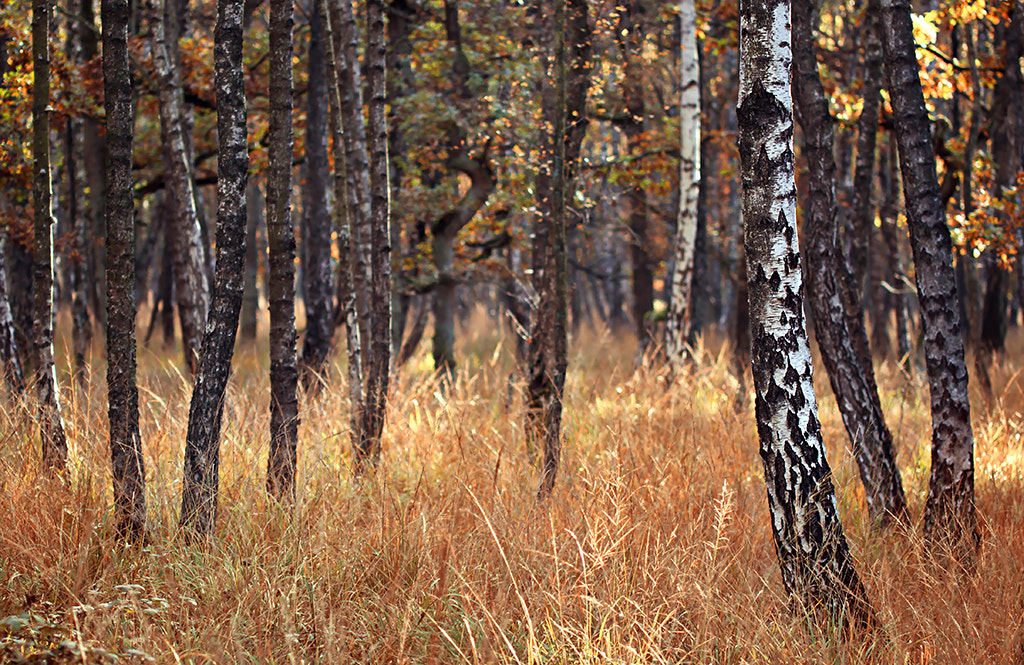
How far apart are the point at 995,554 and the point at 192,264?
7208 millimetres

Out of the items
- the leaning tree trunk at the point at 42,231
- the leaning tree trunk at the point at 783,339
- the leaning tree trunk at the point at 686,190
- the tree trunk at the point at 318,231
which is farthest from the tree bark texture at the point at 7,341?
the leaning tree trunk at the point at 686,190

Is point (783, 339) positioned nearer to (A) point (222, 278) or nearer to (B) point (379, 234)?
(A) point (222, 278)

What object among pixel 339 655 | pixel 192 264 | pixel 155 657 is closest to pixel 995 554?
pixel 339 655

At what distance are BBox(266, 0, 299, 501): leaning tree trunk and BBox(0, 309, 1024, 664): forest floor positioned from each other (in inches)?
10.7

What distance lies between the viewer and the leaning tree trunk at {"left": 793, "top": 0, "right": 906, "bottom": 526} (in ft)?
16.4

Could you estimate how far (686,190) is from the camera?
30.5 ft

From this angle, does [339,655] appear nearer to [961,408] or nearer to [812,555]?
[812,555]

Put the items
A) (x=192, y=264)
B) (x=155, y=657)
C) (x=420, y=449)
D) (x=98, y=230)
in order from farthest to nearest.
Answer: (x=98, y=230) → (x=192, y=264) → (x=420, y=449) → (x=155, y=657)

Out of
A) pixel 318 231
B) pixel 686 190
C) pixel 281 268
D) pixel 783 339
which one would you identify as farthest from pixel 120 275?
pixel 318 231

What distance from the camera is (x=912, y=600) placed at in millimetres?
3898

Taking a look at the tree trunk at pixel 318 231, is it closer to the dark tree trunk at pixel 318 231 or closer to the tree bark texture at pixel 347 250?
the dark tree trunk at pixel 318 231

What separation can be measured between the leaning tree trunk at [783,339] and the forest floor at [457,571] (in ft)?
0.72

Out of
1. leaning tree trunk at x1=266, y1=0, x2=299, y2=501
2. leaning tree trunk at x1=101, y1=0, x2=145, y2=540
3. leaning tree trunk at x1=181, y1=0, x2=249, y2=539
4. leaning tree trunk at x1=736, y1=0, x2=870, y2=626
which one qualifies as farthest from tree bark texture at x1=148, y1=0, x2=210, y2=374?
leaning tree trunk at x1=736, y1=0, x2=870, y2=626

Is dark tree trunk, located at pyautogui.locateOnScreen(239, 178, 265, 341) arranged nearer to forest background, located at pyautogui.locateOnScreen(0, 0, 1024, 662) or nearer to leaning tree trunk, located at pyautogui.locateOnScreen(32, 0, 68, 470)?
forest background, located at pyautogui.locateOnScreen(0, 0, 1024, 662)
